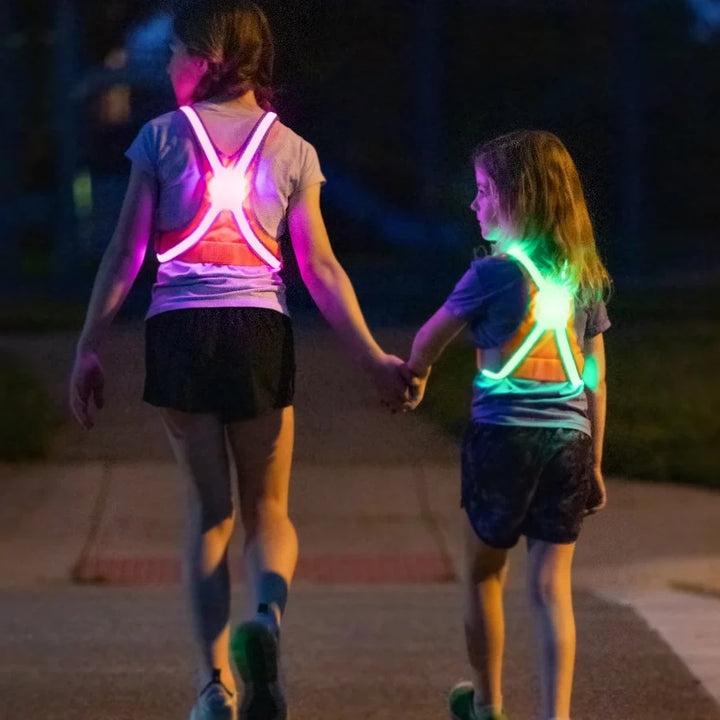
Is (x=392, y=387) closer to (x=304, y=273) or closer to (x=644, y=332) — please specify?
(x=304, y=273)

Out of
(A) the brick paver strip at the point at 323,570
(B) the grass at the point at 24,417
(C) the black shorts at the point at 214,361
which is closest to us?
(C) the black shorts at the point at 214,361

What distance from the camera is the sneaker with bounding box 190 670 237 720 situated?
12.2ft

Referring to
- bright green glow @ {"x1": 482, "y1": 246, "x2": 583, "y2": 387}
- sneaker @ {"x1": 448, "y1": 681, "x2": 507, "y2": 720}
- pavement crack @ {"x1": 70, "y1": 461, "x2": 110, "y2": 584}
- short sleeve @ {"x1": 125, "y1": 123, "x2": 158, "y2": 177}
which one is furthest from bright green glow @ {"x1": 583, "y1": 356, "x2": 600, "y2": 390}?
pavement crack @ {"x1": 70, "y1": 461, "x2": 110, "y2": 584}

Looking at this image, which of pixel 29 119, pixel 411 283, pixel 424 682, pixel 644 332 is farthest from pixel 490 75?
pixel 424 682

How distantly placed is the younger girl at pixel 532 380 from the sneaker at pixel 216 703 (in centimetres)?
71

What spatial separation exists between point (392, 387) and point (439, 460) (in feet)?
16.5

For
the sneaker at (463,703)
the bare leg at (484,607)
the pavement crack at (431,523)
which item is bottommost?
the pavement crack at (431,523)

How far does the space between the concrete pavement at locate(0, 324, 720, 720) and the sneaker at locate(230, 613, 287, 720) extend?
1128mm

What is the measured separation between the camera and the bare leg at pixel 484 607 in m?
3.83

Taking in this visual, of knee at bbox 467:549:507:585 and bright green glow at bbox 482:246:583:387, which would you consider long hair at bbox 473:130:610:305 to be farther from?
knee at bbox 467:549:507:585

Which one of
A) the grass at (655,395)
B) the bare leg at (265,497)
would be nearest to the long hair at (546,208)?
the bare leg at (265,497)

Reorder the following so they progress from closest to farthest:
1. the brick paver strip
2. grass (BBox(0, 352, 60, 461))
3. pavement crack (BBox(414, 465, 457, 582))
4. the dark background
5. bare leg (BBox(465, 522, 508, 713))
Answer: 1. bare leg (BBox(465, 522, 508, 713))
2. the brick paver strip
3. pavement crack (BBox(414, 465, 457, 582))
4. grass (BBox(0, 352, 60, 461))
5. the dark background

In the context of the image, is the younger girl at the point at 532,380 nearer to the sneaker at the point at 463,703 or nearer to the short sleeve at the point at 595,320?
the short sleeve at the point at 595,320

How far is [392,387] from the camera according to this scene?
3.87 meters
